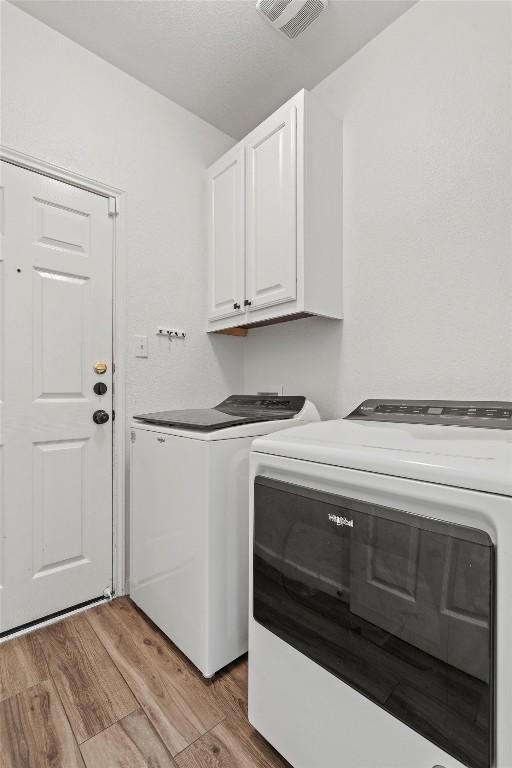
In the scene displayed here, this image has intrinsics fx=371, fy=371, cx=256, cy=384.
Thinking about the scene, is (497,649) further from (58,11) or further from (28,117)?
(58,11)

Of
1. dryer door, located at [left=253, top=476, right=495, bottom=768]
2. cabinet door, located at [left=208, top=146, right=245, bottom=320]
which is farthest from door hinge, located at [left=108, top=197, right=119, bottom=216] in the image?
dryer door, located at [left=253, top=476, right=495, bottom=768]

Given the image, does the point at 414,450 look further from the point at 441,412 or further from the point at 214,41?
the point at 214,41

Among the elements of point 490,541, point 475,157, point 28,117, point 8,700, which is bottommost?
point 8,700

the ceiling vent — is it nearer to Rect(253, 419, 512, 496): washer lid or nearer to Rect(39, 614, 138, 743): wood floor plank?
Rect(253, 419, 512, 496): washer lid

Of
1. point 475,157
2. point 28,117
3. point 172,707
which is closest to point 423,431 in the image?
point 475,157

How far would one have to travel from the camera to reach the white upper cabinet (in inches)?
66.0

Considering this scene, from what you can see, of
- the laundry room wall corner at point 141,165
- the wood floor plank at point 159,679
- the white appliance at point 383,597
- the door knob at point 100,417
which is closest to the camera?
the white appliance at point 383,597

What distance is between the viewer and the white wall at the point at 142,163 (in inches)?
63.6

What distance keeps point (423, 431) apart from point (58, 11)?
2.25 m

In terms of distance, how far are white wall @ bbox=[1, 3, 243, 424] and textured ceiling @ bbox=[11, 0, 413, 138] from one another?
0.34ft

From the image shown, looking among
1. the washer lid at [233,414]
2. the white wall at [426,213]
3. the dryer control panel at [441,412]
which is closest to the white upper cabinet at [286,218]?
the white wall at [426,213]

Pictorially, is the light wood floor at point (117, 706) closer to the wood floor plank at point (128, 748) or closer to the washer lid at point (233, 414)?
the wood floor plank at point (128, 748)

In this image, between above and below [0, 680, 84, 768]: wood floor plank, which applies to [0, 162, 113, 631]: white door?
above

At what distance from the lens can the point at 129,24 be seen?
5.39 feet
